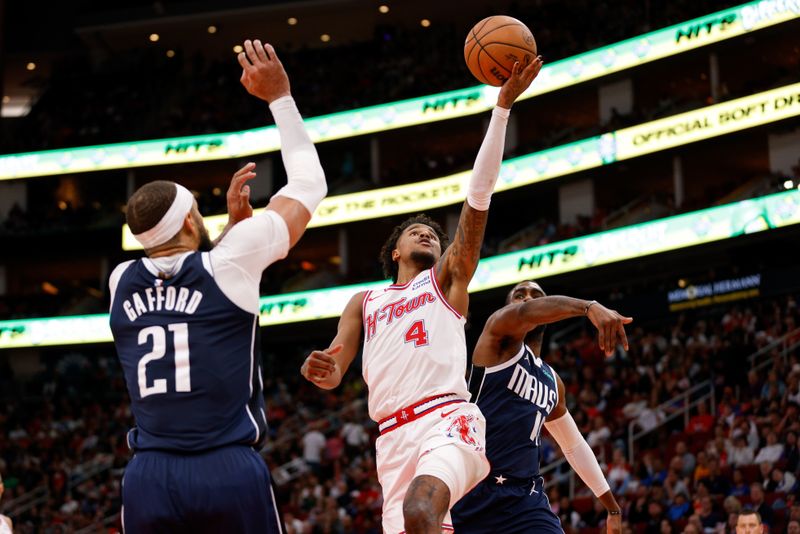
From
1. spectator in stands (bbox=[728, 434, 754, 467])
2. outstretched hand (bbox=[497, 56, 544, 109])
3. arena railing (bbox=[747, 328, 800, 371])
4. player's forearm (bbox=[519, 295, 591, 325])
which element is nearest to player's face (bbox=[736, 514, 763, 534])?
player's forearm (bbox=[519, 295, 591, 325])

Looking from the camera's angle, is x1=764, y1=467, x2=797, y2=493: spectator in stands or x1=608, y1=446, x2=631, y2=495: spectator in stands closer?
x1=764, y1=467, x2=797, y2=493: spectator in stands

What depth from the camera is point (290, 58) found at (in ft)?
148

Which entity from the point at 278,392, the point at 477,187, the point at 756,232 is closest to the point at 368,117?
the point at 278,392

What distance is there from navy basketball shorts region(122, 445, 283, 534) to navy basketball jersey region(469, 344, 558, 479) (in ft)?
9.87

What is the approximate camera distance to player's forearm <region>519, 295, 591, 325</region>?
6257 mm

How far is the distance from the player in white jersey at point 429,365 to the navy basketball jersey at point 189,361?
4.27 ft

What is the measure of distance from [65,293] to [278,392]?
16270 mm

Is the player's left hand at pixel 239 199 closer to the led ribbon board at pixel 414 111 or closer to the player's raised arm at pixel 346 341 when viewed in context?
the player's raised arm at pixel 346 341

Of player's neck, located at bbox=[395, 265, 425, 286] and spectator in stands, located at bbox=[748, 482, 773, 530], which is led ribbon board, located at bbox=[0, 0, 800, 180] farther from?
player's neck, located at bbox=[395, 265, 425, 286]

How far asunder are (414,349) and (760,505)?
397 inches

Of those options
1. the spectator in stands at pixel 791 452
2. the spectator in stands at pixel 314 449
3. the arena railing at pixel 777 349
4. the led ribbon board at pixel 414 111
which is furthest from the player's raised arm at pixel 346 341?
the led ribbon board at pixel 414 111

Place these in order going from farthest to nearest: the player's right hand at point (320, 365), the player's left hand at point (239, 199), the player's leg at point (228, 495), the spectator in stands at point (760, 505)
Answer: the spectator in stands at point (760, 505) < the player's right hand at point (320, 365) < the player's left hand at point (239, 199) < the player's leg at point (228, 495)

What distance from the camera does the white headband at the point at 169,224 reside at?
14.2 feet

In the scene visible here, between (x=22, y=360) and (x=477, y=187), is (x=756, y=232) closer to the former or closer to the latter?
(x=477, y=187)
